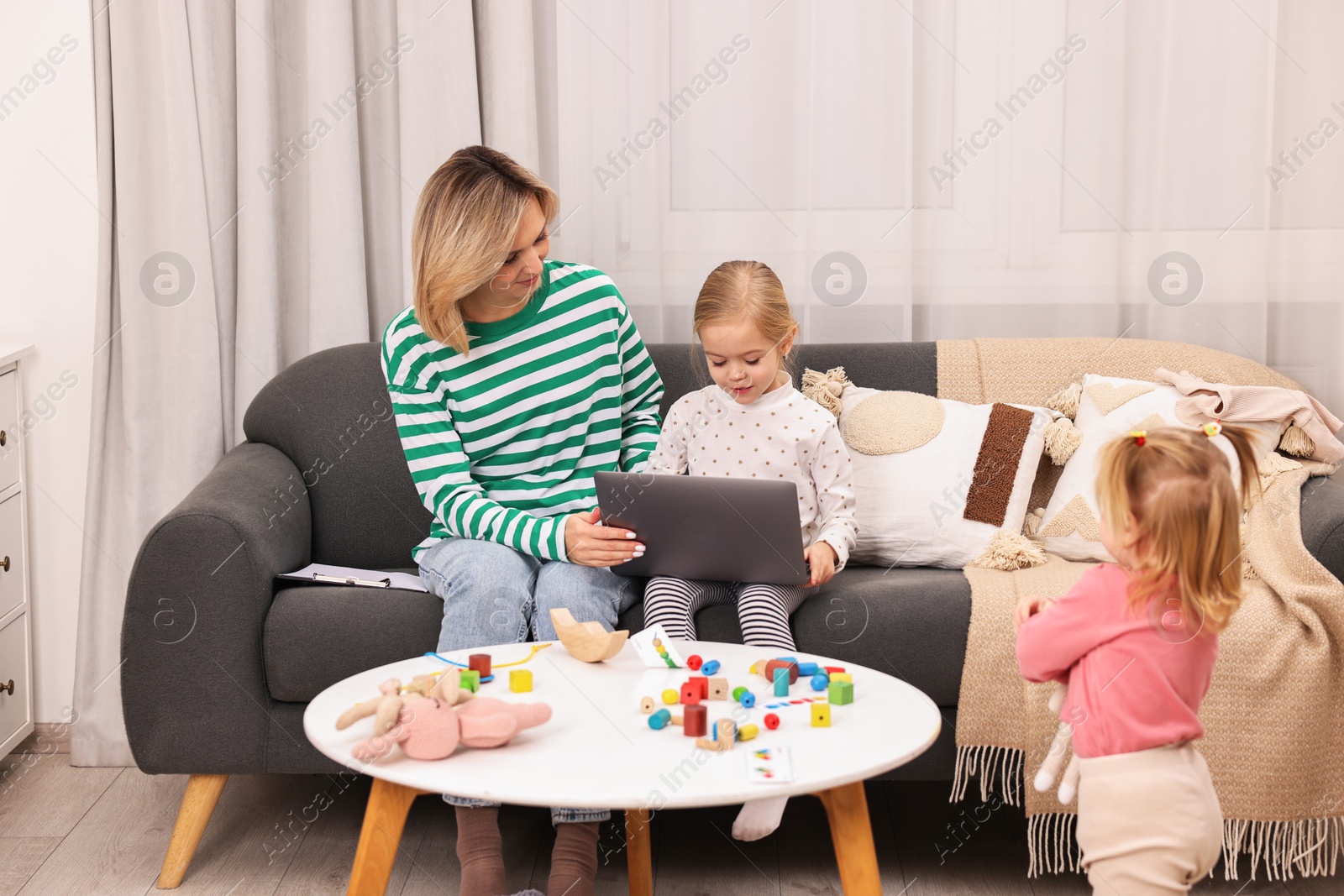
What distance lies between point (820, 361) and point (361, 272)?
0.93 metres

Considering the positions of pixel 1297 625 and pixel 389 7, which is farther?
pixel 389 7

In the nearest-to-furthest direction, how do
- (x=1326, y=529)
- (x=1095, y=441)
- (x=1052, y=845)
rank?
1. (x=1326, y=529)
2. (x=1052, y=845)
3. (x=1095, y=441)

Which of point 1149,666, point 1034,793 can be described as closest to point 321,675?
point 1034,793

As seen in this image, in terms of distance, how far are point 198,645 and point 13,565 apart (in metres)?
0.70

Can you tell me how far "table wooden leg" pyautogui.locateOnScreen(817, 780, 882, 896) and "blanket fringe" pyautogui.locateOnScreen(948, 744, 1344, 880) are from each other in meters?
0.43

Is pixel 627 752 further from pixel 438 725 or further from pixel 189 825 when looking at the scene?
pixel 189 825

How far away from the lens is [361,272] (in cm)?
233

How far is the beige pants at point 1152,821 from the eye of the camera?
1172 millimetres

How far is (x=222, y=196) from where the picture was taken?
2297 mm

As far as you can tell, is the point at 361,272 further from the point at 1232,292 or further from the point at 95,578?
the point at 1232,292

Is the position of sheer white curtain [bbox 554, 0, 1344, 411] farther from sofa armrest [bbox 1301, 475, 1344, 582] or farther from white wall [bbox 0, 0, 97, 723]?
white wall [bbox 0, 0, 97, 723]

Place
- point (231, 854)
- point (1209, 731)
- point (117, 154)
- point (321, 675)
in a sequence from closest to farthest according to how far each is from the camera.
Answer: point (1209, 731) < point (321, 675) < point (231, 854) < point (117, 154)

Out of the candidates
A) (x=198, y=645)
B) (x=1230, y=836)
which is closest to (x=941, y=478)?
(x=1230, y=836)

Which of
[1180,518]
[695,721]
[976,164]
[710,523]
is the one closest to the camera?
[1180,518]
